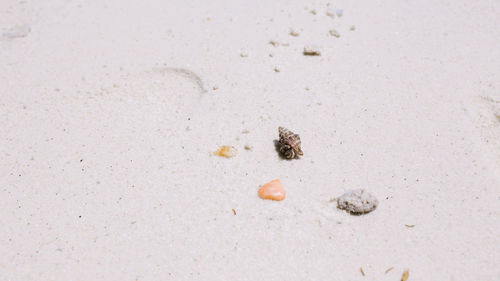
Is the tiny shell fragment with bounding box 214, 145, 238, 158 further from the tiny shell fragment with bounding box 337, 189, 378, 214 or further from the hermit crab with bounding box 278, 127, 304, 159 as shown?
the tiny shell fragment with bounding box 337, 189, 378, 214

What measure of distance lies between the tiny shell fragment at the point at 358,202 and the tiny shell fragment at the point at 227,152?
0.75 metres

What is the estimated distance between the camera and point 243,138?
99.2 inches

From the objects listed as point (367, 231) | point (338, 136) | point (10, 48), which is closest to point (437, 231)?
point (367, 231)

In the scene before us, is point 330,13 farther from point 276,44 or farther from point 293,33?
point 276,44

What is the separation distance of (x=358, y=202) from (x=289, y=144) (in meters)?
0.55

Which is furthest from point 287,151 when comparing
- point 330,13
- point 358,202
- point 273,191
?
point 330,13

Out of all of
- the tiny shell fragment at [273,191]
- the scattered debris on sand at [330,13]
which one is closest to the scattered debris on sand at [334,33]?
the scattered debris on sand at [330,13]

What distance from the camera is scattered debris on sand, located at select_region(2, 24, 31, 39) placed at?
321 cm

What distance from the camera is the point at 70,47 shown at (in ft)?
10.2

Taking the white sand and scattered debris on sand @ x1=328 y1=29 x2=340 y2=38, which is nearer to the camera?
the white sand

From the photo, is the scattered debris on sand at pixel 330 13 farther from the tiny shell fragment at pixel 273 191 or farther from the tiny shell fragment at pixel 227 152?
the tiny shell fragment at pixel 273 191

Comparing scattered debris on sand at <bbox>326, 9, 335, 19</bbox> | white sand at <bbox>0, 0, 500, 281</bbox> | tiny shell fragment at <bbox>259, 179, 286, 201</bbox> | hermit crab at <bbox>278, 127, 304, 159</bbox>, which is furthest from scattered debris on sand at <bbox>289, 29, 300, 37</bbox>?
tiny shell fragment at <bbox>259, 179, 286, 201</bbox>

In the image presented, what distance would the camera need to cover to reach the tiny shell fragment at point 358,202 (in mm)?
2174

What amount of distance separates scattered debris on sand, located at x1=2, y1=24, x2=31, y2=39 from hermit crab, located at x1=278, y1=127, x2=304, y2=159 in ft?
8.22
